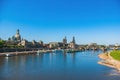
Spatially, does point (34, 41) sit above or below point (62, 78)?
above

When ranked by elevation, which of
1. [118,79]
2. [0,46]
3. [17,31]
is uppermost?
[17,31]

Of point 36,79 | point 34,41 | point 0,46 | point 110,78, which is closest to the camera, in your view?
point 36,79

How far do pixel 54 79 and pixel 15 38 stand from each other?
519 feet

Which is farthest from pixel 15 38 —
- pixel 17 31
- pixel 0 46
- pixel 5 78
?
pixel 5 78

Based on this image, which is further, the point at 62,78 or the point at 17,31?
the point at 17,31

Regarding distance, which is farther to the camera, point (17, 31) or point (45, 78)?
point (17, 31)

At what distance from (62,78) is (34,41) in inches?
5853

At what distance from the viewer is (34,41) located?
180000 millimetres

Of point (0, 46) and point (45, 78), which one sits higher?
point (0, 46)

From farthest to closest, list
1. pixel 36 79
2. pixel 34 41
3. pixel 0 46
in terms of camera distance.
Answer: pixel 34 41 < pixel 0 46 < pixel 36 79

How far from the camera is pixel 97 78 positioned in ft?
110

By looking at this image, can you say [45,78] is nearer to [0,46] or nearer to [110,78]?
[110,78]

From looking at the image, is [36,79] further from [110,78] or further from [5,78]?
[110,78]

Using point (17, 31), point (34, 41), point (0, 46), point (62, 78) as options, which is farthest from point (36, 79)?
point (17, 31)
